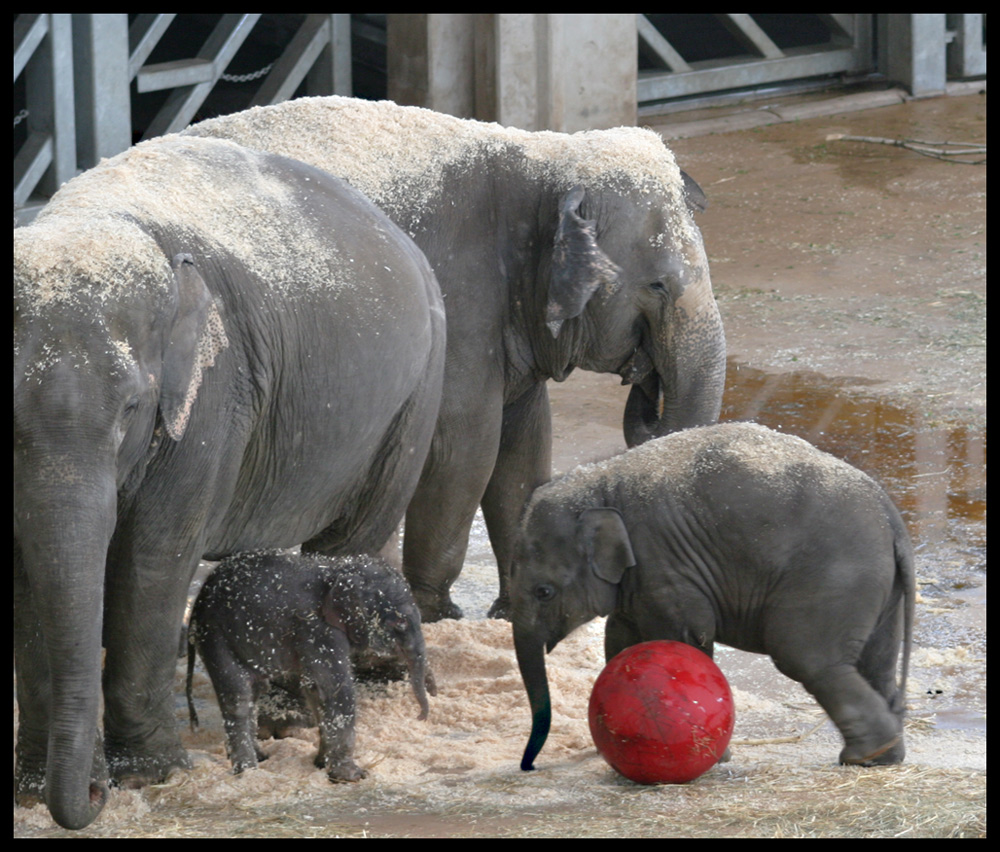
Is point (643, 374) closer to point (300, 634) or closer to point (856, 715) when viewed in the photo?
point (856, 715)

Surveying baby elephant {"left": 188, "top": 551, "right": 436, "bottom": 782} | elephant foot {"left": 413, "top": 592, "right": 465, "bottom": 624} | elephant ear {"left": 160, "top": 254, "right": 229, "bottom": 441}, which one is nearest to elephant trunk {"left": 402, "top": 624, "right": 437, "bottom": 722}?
baby elephant {"left": 188, "top": 551, "right": 436, "bottom": 782}

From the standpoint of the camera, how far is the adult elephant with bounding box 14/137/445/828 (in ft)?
10.7

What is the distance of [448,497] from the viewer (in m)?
5.10

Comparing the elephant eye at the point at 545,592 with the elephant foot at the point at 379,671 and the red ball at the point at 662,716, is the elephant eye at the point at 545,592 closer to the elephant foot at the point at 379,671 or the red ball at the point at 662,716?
the red ball at the point at 662,716

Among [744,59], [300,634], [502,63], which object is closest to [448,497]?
[300,634]

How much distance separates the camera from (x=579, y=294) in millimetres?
4977

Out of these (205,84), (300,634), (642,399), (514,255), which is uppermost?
(514,255)

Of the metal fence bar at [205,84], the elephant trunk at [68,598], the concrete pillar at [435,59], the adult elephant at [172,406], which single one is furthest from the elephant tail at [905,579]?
the concrete pillar at [435,59]

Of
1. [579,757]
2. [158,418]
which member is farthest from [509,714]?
[158,418]

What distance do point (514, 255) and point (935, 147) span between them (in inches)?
340

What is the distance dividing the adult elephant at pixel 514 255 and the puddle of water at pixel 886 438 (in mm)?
1355

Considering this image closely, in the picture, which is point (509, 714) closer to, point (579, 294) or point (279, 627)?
point (279, 627)

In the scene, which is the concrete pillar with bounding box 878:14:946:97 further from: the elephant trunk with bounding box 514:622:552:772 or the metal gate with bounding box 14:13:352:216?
the elephant trunk with bounding box 514:622:552:772

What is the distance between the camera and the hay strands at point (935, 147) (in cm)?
1261
